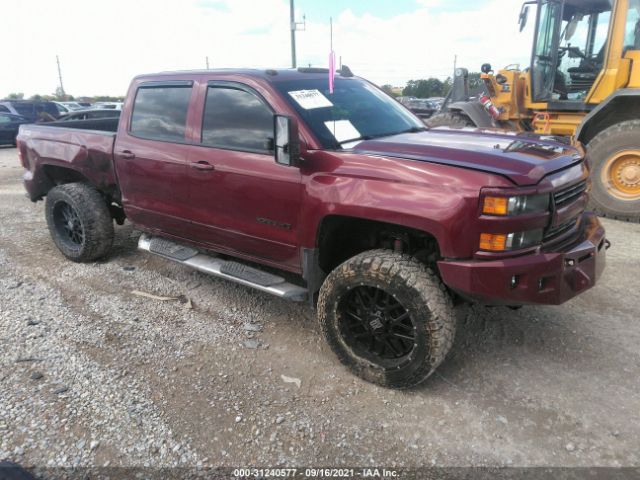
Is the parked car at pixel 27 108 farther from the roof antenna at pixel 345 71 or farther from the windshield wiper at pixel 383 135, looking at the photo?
the windshield wiper at pixel 383 135

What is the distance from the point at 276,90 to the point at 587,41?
20.1 ft

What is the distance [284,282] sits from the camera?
3.47 meters

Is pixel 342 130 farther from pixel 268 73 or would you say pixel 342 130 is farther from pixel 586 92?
pixel 586 92

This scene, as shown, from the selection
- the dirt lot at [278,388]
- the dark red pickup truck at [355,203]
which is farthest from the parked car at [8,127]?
the dark red pickup truck at [355,203]

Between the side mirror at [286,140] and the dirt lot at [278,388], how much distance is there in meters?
1.36

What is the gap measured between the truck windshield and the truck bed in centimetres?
204

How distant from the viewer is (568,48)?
7445mm

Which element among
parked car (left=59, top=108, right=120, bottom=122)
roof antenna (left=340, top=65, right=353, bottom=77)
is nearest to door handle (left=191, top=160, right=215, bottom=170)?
roof antenna (left=340, top=65, right=353, bottom=77)

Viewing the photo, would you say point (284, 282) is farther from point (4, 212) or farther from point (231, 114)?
point (4, 212)

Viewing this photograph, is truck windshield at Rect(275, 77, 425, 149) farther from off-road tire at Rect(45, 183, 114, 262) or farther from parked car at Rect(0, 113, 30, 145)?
parked car at Rect(0, 113, 30, 145)

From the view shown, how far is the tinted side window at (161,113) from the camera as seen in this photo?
12.8ft

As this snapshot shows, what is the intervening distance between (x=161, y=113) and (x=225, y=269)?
4.78 ft

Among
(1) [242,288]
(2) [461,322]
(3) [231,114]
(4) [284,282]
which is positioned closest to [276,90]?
(3) [231,114]

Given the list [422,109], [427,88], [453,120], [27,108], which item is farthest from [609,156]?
[427,88]
